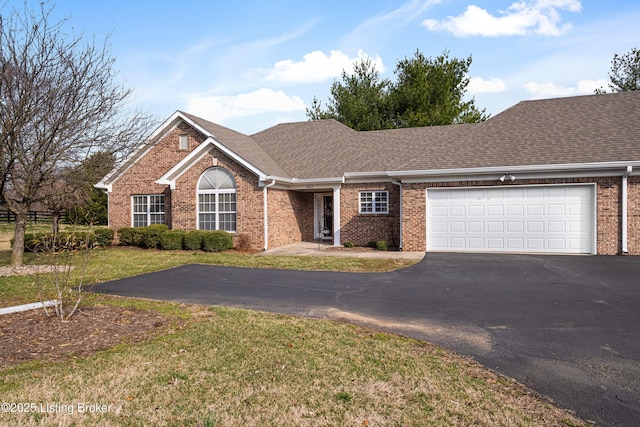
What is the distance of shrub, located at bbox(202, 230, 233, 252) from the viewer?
17259 mm

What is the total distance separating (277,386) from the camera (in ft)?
14.0

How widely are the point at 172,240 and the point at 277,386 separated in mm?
14800

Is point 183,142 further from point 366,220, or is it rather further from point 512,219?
point 512,219

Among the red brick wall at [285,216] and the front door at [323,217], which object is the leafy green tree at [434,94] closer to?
A: the front door at [323,217]

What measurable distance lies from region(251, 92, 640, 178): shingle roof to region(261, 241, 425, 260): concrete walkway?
10.6ft

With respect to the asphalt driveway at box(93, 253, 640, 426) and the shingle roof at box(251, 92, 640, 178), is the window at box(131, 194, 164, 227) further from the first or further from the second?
the asphalt driveway at box(93, 253, 640, 426)

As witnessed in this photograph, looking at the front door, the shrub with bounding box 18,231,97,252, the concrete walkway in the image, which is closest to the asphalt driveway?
the shrub with bounding box 18,231,97,252

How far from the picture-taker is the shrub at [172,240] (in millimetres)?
17859

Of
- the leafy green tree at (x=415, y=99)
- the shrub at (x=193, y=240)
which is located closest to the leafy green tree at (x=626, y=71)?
the leafy green tree at (x=415, y=99)

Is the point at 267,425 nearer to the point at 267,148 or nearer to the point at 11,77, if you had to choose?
the point at 11,77

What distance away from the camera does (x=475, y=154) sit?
1678 cm

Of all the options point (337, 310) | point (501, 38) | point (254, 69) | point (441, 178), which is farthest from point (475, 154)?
point (337, 310)

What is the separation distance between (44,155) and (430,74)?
2834cm

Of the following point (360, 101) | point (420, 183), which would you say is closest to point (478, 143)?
point (420, 183)
